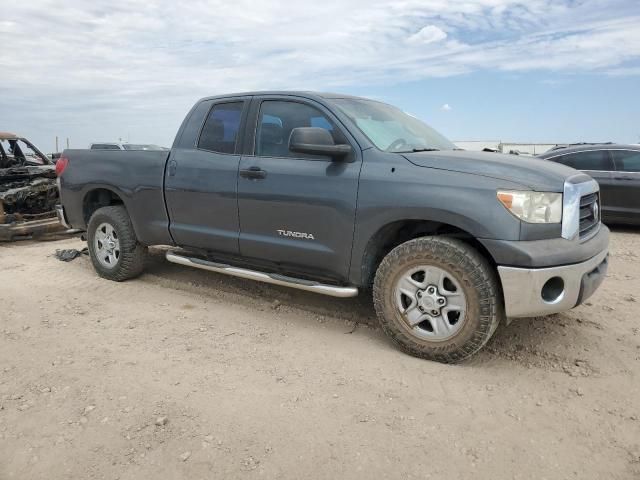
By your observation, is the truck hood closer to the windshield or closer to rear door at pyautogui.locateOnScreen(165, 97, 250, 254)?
the windshield

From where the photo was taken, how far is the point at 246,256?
452 centimetres

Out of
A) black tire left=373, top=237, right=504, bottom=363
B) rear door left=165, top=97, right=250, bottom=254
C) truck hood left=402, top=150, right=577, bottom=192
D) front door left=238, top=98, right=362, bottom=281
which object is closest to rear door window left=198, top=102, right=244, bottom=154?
rear door left=165, top=97, right=250, bottom=254

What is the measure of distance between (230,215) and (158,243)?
3.66ft

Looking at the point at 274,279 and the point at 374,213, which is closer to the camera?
the point at 374,213

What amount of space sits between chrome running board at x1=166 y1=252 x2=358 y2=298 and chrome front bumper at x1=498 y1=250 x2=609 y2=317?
43.7 inches

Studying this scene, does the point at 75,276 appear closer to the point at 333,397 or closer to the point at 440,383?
the point at 333,397

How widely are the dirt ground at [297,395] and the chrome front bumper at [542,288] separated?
18.6 inches

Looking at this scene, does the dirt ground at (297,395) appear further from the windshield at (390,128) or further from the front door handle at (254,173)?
the windshield at (390,128)

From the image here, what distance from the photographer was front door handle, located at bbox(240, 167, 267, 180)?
426 cm

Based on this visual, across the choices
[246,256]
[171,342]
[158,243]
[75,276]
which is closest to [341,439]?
[171,342]

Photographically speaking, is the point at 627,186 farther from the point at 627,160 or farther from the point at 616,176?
the point at 627,160

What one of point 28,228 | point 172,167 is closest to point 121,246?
point 172,167

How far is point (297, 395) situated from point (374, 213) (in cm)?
135

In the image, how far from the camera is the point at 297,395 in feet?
10.4
